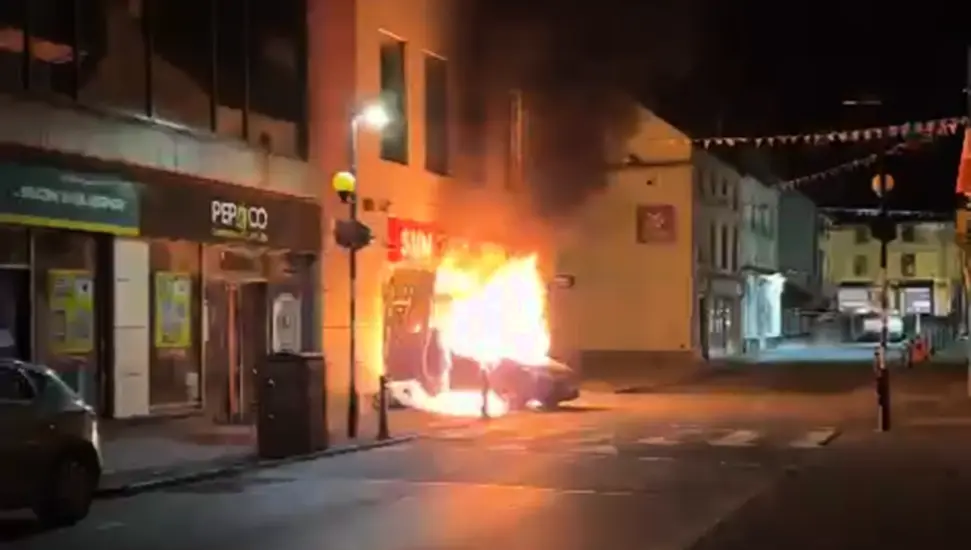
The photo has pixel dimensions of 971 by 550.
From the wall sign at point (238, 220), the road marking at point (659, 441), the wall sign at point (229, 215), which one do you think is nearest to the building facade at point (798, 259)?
the wall sign at point (229, 215)

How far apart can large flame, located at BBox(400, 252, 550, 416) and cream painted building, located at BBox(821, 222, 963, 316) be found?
65.9 metres

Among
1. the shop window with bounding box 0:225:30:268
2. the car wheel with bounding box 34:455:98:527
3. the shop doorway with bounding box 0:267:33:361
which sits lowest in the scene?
the car wheel with bounding box 34:455:98:527

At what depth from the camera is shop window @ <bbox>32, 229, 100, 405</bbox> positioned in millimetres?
19953

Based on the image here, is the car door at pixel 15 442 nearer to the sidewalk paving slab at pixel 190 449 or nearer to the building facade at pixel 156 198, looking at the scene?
the sidewalk paving slab at pixel 190 449

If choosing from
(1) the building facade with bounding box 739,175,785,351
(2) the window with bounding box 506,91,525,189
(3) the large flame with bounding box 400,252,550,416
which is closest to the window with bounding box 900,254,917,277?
(1) the building facade with bounding box 739,175,785,351

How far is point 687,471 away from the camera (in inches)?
667

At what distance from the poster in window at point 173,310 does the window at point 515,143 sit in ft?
48.8

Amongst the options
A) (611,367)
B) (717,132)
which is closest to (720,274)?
(717,132)

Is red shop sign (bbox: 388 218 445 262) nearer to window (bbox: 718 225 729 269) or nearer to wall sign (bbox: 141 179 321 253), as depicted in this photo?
wall sign (bbox: 141 179 321 253)

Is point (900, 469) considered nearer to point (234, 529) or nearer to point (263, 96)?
point (234, 529)

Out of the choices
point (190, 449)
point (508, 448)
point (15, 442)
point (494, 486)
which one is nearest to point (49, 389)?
point (15, 442)

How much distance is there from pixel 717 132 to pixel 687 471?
38.8 m

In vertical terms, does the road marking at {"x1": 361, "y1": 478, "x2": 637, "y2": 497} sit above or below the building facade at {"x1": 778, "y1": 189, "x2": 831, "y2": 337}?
below

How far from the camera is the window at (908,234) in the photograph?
337 ft
